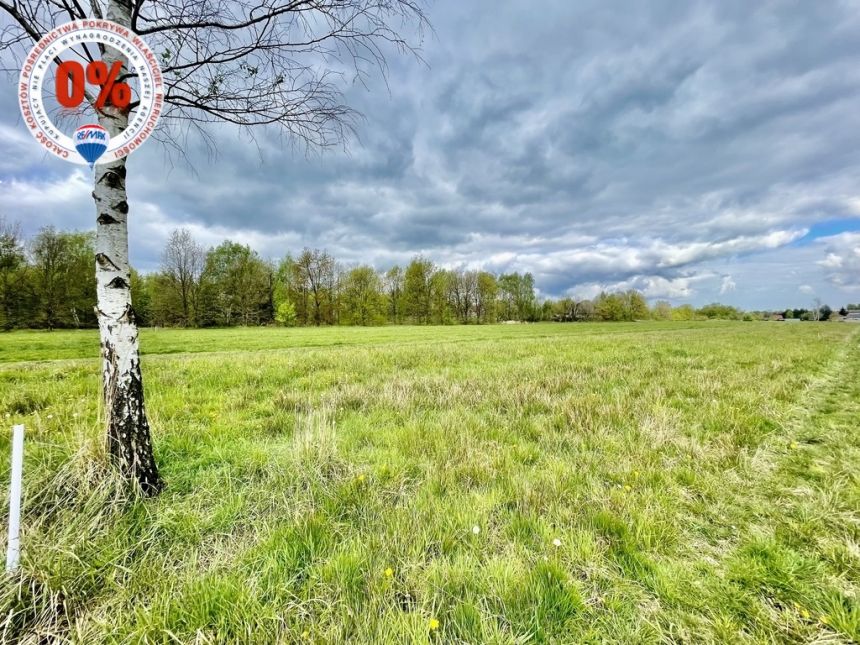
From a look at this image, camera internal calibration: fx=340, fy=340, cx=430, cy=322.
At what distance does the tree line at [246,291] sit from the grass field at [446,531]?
54.1m

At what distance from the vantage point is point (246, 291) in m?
60.5

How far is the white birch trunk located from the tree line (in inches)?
2107

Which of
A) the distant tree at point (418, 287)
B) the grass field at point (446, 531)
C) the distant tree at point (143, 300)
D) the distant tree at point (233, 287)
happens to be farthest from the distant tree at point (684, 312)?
the distant tree at point (143, 300)

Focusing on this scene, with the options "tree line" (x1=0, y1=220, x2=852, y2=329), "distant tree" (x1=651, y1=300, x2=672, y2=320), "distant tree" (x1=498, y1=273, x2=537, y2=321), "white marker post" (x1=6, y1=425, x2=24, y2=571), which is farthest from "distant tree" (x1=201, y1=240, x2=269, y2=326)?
"distant tree" (x1=651, y1=300, x2=672, y2=320)

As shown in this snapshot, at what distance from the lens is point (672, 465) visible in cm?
420

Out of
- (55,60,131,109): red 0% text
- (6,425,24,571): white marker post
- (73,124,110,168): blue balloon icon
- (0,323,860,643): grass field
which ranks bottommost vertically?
(0,323,860,643): grass field

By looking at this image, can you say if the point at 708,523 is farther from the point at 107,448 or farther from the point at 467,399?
the point at 107,448

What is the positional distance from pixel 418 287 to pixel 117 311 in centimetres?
7323

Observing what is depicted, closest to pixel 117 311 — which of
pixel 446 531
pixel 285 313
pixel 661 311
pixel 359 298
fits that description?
pixel 446 531

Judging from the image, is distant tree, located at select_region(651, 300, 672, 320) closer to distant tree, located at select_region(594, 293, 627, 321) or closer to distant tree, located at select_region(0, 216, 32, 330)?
distant tree, located at select_region(594, 293, 627, 321)

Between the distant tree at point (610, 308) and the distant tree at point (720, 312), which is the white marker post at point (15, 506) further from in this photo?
the distant tree at point (720, 312)

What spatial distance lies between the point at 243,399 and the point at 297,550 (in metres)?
5.19

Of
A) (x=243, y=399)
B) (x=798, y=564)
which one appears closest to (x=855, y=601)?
(x=798, y=564)

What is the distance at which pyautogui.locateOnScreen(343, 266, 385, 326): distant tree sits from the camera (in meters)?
70.9
